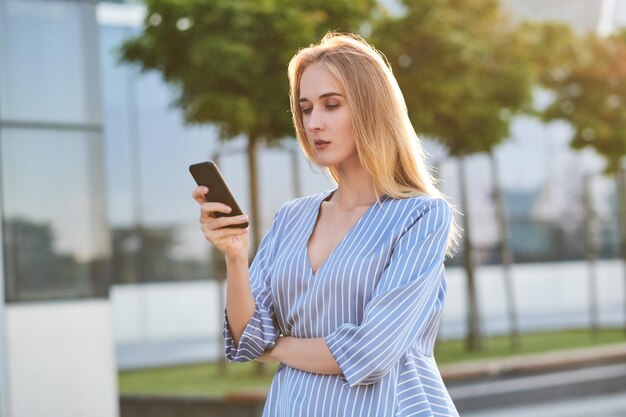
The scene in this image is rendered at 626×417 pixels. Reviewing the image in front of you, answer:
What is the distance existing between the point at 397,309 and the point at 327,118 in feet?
1.30

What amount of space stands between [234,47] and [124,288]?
201cm

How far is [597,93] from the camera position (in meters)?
11.4

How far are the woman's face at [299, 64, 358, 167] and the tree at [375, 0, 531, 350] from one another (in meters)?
6.95

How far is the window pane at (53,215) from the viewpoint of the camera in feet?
17.2

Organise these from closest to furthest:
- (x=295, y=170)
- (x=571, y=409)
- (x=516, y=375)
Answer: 1. (x=295, y=170)
2. (x=571, y=409)
3. (x=516, y=375)

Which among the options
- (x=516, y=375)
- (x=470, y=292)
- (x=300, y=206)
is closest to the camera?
(x=300, y=206)

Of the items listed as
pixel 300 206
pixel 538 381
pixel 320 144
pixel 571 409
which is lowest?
pixel 571 409

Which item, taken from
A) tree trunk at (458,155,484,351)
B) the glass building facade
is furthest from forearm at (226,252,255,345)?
tree trunk at (458,155,484,351)

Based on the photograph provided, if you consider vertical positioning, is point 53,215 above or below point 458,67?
below

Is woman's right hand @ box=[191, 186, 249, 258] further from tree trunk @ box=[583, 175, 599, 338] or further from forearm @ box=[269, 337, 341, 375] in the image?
tree trunk @ box=[583, 175, 599, 338]

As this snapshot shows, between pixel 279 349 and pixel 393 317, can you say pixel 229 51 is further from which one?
pixel 393 317

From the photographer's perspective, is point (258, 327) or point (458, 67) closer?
point (258, 327)

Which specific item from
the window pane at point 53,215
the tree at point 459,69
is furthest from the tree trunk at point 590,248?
the window pane at point 53,215

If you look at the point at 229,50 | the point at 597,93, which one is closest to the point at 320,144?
the point at 229,50
